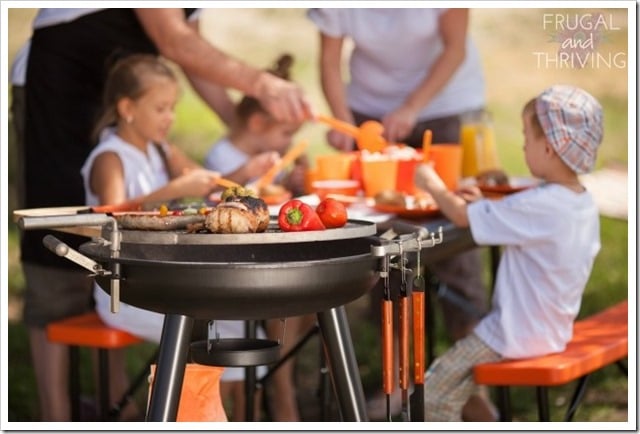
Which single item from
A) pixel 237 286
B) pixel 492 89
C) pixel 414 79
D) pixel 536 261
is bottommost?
pixel 536 261

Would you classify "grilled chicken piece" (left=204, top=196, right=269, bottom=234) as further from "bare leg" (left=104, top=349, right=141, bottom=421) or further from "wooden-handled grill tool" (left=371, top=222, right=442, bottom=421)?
"bare leg" (left=104, top=349, right=141, bottom=421)

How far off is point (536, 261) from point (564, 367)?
13.9 inches

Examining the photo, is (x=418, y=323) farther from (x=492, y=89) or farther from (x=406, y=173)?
(x=492, y=89)

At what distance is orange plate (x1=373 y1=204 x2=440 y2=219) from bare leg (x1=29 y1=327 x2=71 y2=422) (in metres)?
1.38

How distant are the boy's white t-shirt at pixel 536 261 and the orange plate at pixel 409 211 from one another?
18 centimetres

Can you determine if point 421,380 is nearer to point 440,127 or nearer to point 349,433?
point 349,433

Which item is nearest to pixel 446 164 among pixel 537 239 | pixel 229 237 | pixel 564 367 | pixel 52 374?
pixel 537 239

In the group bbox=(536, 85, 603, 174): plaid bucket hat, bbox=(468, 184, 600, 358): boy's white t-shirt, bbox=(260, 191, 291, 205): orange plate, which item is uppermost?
bbox=(536, 85, 603, 174): plaid bucket hat

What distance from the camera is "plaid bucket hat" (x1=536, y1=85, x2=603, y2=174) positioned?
3.76 meters

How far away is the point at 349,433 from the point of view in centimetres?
326

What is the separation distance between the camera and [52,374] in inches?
176

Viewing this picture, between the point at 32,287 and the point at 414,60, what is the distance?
194cm

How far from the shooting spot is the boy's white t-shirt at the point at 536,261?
3756mm

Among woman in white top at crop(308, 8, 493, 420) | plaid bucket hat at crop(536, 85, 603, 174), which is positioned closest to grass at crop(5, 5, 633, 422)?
woman in white top at crop(308, 8, 493, 420)
